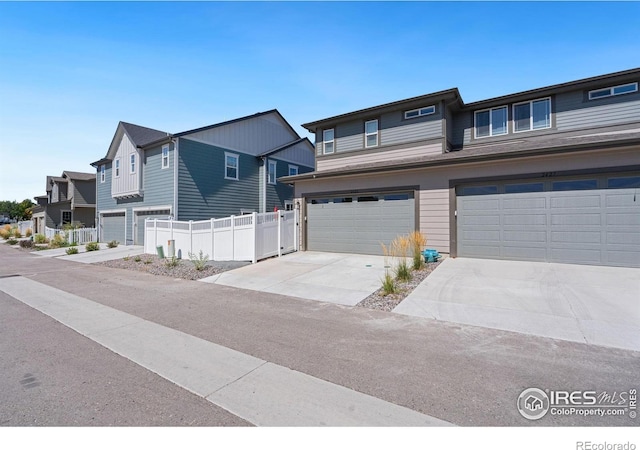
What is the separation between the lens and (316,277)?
29.2 feet

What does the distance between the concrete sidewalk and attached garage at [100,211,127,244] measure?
17240 millimetres

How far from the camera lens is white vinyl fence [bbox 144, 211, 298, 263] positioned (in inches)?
465

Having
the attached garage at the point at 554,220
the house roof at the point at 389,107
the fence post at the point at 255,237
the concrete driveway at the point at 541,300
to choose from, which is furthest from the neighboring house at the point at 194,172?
the concrete driveway at the point at 541,300

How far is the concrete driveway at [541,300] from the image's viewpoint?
4750 mm

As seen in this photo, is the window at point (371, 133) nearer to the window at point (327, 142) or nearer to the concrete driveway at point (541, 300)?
the window at point (327, 142)

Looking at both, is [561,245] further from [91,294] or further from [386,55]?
[91,294]

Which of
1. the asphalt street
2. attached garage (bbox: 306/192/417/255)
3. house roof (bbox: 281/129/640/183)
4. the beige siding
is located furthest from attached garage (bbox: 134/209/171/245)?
the asphalt street

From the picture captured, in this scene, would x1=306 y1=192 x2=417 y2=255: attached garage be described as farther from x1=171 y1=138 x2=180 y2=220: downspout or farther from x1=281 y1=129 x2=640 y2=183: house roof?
x1=171 y1=138 x2=180 y2=220: downspout

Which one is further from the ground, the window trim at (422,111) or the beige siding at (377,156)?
the window trim at (422,111)

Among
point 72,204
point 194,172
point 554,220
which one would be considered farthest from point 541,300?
point 72,204

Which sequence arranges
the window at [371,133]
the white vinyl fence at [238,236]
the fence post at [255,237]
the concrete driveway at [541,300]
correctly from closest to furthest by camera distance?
the concrete driveway at [541,300] < the fence post at [255,237] < the white vinyl fence at [238,236] < the window at [371,133]

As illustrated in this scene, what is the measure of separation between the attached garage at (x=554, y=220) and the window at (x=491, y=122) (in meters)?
4.18

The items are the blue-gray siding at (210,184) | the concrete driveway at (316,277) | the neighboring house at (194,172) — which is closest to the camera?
the concrete driveway at (316,277)
